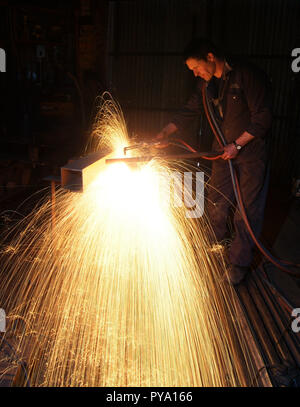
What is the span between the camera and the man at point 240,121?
9.89 feet

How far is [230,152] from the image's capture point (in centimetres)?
316

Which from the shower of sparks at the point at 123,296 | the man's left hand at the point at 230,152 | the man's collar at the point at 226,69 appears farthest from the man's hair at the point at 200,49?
the shower of sparks at the point at 123,296

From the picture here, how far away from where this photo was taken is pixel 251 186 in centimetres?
321

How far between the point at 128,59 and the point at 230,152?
4.89 metres

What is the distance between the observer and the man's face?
3.09m

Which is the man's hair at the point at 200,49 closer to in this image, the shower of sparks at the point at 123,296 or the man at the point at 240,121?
the man at the point at 240,121

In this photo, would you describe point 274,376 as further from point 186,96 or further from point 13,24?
point 13,24

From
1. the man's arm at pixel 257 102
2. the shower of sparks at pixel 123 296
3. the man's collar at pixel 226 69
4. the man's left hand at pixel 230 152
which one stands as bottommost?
the shower of sparks at pixel 123 296

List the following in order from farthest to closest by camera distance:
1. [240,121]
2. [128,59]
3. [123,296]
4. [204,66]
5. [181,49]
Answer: [128,59]
[181,49]
[240,121]
[204,66]
[123,296]

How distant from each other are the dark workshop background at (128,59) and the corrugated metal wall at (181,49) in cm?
2

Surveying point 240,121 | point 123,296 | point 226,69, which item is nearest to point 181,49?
point 226,69

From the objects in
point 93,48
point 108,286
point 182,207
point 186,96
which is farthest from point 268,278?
point 93,48

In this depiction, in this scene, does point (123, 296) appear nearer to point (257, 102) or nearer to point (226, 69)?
point (257, 102)

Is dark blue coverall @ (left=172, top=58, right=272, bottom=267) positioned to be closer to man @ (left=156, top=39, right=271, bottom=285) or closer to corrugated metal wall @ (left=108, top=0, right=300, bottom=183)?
man @ (left=156, top=39, right=271, bottom=285)
